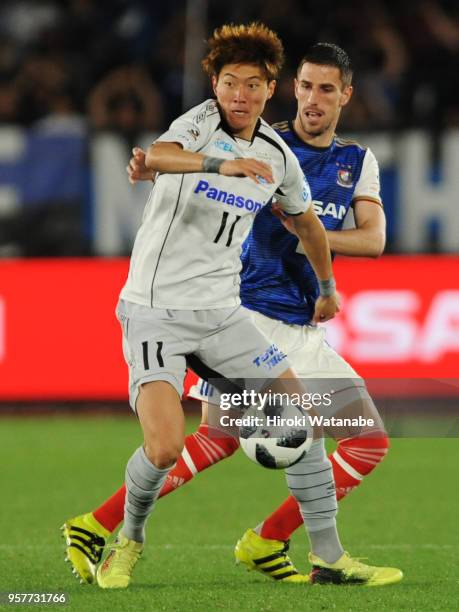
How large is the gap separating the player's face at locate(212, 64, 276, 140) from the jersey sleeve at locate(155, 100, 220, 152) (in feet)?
0.18

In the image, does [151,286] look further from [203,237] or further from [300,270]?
[300,270]

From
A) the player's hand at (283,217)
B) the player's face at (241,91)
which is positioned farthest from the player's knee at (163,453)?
the player's face at (241,91)

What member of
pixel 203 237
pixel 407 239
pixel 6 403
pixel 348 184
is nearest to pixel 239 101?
pixel 203 237

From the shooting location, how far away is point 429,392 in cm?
1088

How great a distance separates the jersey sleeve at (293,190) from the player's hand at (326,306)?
0.40 metres

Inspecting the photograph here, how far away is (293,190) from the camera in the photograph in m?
5.29

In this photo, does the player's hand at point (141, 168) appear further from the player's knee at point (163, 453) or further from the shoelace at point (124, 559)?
the shoelace at point (124, 559)

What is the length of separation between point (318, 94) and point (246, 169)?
134 cm

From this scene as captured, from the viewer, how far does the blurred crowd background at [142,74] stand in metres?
10.9

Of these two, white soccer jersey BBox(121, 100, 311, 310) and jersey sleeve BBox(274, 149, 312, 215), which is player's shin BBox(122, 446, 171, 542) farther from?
jersey sleeve BBox(274, 149, 312, 215)

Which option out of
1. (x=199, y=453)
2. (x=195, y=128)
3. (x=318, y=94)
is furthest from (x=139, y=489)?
(x=318, y=94)

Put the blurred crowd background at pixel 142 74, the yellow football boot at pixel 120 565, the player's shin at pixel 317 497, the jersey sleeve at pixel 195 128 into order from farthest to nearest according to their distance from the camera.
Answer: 1. the blurred crowd background at pixel 142 74
2. the player's shin at pixel 317 497
3. the yellow football boot at pixel 120 565
4. the jersey sleeve at pixel 195 128

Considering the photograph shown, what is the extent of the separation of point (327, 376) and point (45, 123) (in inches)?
240

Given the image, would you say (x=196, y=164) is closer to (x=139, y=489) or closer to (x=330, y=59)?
(x=139, y=489)
